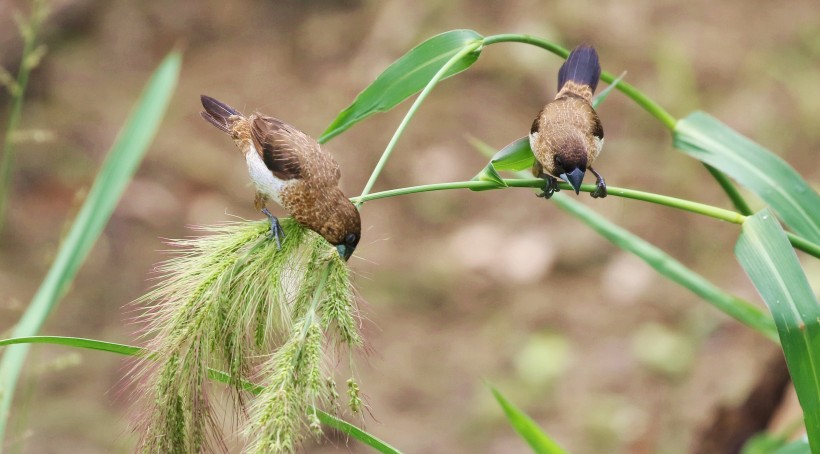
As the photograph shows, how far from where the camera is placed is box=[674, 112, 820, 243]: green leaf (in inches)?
79.7

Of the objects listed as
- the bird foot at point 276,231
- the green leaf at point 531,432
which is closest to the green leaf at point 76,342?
the bird foot at point 276,231

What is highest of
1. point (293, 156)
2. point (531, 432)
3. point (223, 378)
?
point (293, 156)

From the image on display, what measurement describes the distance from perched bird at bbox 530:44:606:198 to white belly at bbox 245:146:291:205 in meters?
0.49

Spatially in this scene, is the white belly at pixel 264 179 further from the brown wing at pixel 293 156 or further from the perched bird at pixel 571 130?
the perched bird at pixel 571 130

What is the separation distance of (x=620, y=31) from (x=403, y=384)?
280cm

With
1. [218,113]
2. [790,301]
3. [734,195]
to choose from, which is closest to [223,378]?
[218,113]

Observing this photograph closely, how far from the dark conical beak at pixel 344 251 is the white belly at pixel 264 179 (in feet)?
0.77

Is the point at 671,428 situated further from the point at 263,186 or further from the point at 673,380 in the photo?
the point at 263,186

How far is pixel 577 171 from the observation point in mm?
1800

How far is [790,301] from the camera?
1.56 meters

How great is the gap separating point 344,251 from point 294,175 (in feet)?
0.83

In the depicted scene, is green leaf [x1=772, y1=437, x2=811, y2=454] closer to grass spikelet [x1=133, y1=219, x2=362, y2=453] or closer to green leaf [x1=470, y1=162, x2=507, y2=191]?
green leaf [x1=470, y1=162, x2=507, y2=191]

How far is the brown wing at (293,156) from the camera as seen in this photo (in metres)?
1.57

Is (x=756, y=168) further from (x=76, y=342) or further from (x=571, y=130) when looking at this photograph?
(x=76, y=342)
